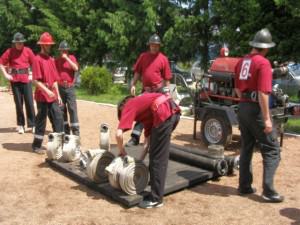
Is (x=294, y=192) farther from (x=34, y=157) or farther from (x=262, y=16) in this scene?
(x=262, y=16)

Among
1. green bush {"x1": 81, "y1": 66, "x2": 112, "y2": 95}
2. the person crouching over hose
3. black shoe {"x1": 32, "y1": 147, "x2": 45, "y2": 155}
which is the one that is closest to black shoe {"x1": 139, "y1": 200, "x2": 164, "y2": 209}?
the person crouching over hose

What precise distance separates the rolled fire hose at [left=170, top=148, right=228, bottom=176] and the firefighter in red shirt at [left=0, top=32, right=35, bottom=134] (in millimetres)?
3917

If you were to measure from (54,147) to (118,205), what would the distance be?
2.01 meters

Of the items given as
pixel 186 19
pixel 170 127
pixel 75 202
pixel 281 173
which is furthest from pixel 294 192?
pixel 186 19

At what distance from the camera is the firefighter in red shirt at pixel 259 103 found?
518 cm

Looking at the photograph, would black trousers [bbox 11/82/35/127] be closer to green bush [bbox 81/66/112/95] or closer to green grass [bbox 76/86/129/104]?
green grass [bbox 76/86/129/104]

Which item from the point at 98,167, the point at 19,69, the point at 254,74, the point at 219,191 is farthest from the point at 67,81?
the point at 254,74

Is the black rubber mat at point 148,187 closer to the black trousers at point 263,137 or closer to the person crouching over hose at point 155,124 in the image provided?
the person crouching over hose at point 155,124

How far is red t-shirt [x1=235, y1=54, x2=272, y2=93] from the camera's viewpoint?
5.16 metres

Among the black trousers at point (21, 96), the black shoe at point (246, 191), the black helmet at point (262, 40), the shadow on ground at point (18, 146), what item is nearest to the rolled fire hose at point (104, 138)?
the shadow on ground at point (18, 146)

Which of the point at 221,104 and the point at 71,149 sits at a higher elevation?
the point at 221,104

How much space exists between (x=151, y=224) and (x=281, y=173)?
273 centimetres

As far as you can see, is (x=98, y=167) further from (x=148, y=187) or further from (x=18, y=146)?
(x=18, y=146)

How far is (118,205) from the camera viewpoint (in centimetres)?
544
